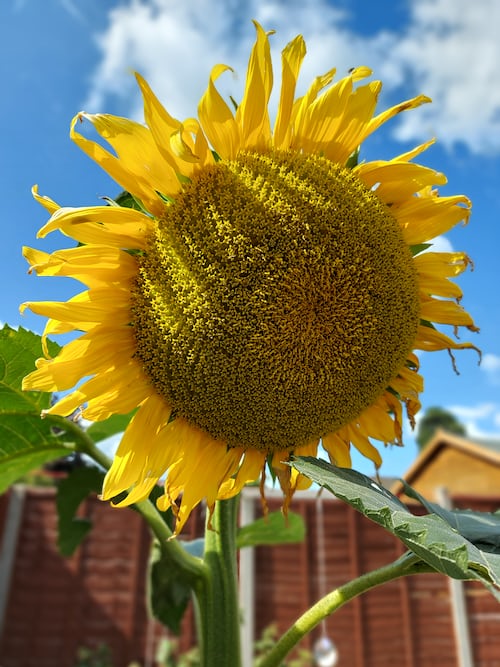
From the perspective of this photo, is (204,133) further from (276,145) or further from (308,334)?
(308,334)

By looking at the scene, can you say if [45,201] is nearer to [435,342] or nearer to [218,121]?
[218,121]

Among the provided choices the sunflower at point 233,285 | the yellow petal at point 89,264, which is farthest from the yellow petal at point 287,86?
the yellow petal at point 89,264

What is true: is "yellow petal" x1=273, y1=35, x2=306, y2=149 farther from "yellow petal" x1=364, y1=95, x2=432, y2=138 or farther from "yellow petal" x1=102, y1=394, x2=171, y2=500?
"yellow petal" x1=102, y1=394, x2=171, y2=500

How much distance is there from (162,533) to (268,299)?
362mm

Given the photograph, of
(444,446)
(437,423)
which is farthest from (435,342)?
(437,423)

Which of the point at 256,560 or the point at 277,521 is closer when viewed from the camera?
the point at 277,521

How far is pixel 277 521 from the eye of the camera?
1.22 meters

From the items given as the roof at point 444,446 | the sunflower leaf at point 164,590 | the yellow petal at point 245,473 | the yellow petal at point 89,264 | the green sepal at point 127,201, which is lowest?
the sunflower leaf at point 164,590

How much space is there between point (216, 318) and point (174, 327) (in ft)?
0.18

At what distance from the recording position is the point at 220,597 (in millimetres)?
820

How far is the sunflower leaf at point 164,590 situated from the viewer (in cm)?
104

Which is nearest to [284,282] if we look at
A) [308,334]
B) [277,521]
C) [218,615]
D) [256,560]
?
[308,334]

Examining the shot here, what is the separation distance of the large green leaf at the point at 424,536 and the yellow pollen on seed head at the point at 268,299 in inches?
Answer: 6.3

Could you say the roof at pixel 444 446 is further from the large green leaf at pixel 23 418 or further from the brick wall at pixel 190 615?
the large green leaf at pixel 23 418
